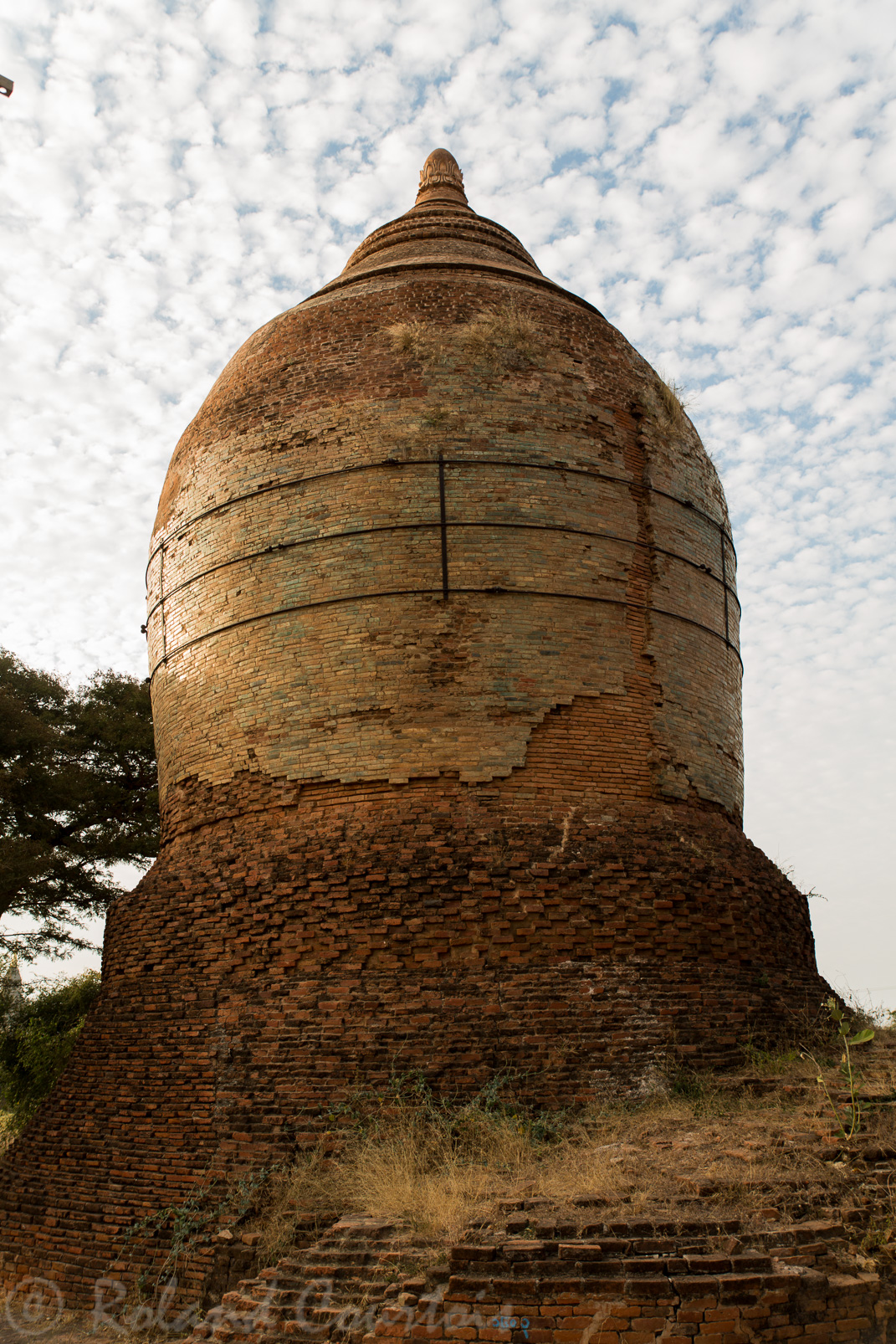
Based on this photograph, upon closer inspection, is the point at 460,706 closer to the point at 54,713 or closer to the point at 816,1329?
the point at 816,1329

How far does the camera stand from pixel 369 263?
11.6m

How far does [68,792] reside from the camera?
14664mm

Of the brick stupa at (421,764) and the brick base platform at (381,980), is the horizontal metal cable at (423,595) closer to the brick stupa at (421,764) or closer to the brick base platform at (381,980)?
the brick stupa at (421,764)

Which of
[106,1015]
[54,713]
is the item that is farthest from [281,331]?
[54,713]

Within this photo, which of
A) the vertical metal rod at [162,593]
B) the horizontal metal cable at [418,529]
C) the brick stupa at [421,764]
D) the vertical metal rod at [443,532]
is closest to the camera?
the brick stupa at [421,764]

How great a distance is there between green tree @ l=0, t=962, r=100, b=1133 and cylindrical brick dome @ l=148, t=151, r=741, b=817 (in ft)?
24.2

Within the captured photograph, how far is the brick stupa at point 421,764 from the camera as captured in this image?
692 centimetres

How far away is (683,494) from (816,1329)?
6.91 meters

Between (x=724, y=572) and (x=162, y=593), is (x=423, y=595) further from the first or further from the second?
(x=724, y=572)

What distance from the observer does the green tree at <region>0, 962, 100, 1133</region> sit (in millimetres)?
14305

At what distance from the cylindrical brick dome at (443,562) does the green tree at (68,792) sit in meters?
5.51

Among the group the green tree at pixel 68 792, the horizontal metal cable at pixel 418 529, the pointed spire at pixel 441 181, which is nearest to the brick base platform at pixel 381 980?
the horizontal metal cable at pixel 418 529

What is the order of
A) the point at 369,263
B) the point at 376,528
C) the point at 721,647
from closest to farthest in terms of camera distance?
1. the point at 376,528
2. the point at 721,647
3. the point at 369,263

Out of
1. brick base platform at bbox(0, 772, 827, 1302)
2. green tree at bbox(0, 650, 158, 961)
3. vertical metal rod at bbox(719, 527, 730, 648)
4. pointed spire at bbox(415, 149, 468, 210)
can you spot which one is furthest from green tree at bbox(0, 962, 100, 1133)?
pointed spire at bbox(415, 149, 468, 210)
